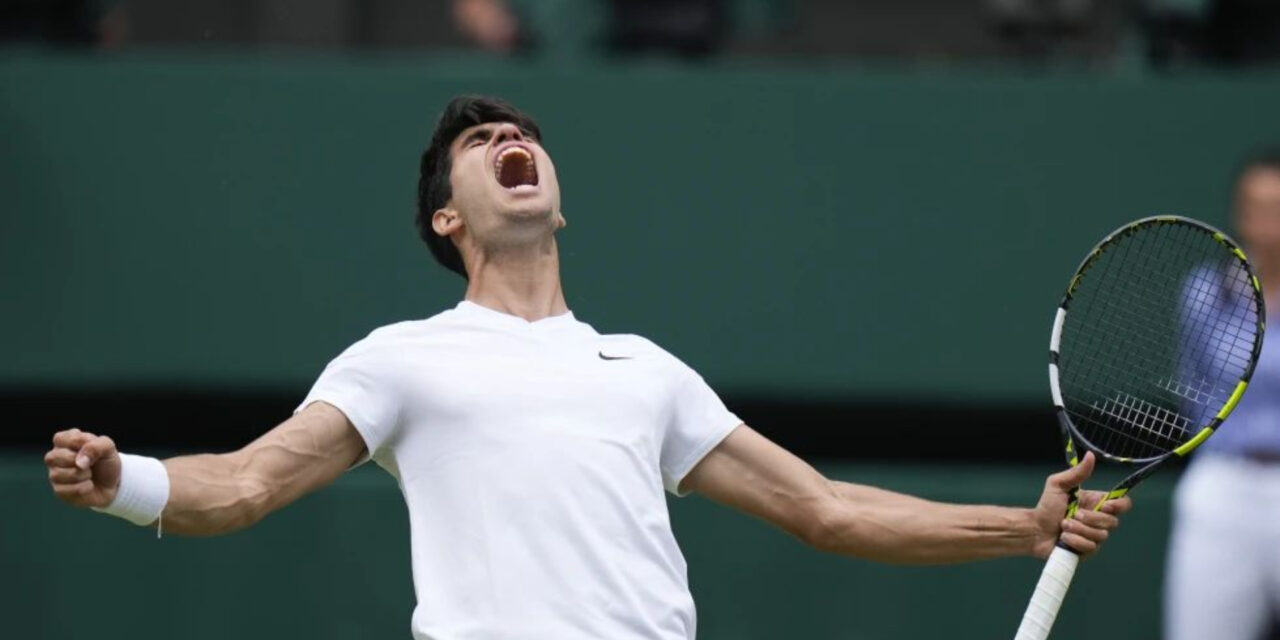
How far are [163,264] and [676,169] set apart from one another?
1721mm

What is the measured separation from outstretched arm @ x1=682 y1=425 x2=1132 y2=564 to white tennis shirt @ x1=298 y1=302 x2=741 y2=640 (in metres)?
0.20

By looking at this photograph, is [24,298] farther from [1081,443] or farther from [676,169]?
[1081,443]

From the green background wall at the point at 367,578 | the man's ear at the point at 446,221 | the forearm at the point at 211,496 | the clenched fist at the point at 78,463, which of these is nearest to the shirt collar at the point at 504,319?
the man's ear at the point at 446,221

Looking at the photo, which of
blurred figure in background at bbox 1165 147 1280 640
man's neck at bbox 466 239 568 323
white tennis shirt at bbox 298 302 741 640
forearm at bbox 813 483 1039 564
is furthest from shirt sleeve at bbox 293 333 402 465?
blurred figure in background at bbox 1165 147 1280 640

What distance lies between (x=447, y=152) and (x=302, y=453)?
2.37ft

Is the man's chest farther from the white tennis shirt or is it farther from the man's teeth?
the man's teeth

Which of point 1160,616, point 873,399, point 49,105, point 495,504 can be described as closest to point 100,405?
point 49,105

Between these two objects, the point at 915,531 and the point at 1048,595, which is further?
the point at 915,531

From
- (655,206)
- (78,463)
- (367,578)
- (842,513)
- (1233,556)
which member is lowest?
(367,578)

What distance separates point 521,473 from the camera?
3.37 m

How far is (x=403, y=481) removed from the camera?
3502mm

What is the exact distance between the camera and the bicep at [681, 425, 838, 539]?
12.1 feet

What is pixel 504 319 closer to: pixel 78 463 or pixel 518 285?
pixel 518 285

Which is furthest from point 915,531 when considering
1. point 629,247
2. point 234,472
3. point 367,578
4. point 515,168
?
point 367,578
